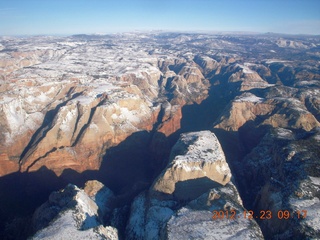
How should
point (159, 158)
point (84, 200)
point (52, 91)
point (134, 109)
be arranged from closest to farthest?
point (84, 200)
point (159, 158)
point (134, 109)
point (52, 91)

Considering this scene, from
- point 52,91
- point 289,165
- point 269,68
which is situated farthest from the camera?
point 269,68

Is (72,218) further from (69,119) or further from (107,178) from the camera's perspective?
(69,119)

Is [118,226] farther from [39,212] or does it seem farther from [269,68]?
[269,68]

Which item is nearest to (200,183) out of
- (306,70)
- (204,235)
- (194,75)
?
(204,235)

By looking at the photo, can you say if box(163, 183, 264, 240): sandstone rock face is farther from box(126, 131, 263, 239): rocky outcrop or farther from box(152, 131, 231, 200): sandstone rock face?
box(152, 131, 231, 200): sandstone rock face
